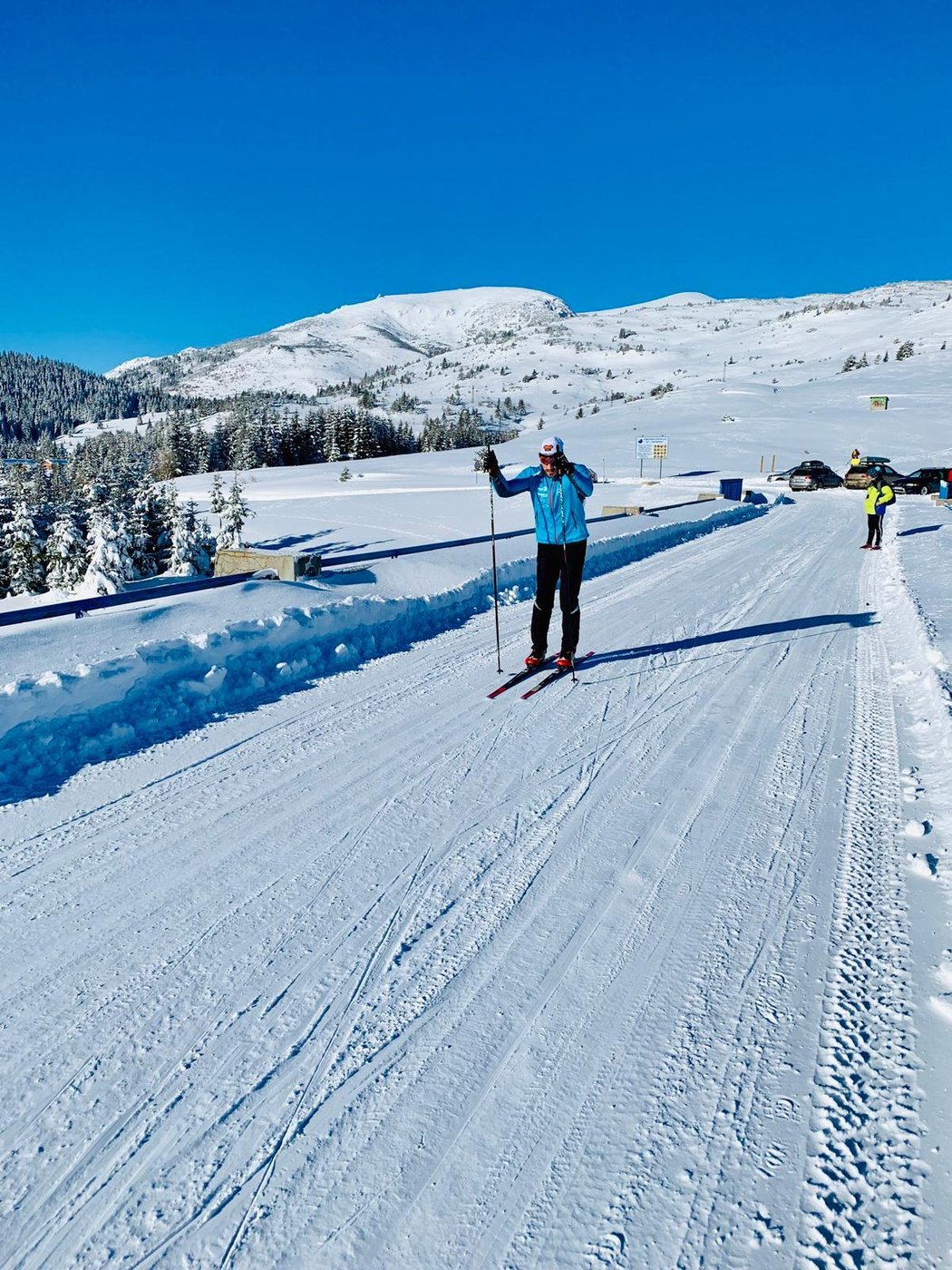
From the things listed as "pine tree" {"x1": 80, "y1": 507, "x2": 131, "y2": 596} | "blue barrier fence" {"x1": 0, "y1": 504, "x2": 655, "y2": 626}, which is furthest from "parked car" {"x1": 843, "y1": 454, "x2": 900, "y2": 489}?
"pine tree" {"x1": 80, "y1": 507, "x2": 131, "y2": 596}

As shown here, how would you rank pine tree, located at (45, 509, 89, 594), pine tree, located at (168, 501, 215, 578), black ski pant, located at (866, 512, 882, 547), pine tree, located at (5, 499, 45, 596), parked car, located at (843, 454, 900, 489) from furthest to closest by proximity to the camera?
1. pine tree, located at (5, 499, 45, 596)
2. pine tree, located at (168, 501, 215, 578)
3. pine tree, located at (45, 509, 89, 594)
4. parked car, located at (843, 454, 900, 489)
5. black ski pant, located at (866, 512, 882, 547)

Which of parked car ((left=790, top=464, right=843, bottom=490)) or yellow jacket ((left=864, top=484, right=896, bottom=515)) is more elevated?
parked car ((left=790, top=464, right=843, bottom=490))

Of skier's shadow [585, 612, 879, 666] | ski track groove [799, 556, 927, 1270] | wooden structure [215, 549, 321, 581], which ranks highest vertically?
wooden structure [215, 549, 321, 581]

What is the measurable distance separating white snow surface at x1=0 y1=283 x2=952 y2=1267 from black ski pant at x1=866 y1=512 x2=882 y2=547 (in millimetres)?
8988

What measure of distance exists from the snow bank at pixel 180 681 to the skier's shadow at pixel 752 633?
6.81 feet

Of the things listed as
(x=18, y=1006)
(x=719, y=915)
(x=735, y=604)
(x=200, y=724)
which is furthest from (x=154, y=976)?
(x=735, y=604)

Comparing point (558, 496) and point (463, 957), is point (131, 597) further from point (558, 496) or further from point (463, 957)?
point (463, 957)

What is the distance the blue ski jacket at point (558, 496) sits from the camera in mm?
5852

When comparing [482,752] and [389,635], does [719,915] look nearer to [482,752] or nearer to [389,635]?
[482,752]

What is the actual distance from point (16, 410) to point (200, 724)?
Answer: 226 meters

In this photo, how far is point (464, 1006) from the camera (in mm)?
2301

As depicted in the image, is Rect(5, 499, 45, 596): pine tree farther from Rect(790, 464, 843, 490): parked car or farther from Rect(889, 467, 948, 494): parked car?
Rect(889, 467, 948, 494): parked car

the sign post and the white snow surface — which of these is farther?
the sign post

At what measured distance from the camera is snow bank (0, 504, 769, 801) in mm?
4273
